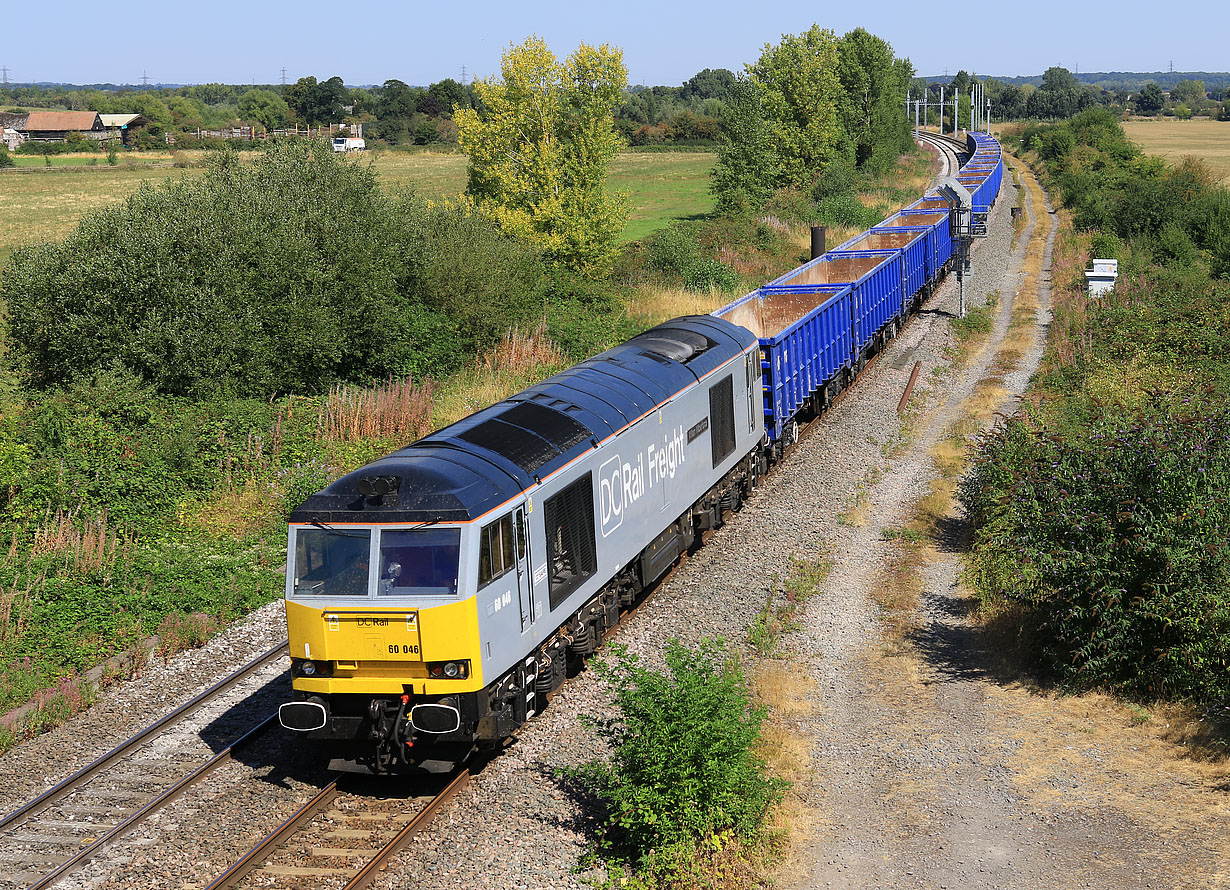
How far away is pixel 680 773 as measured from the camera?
1020 centimetres

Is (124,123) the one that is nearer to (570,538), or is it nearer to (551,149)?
(551,149)

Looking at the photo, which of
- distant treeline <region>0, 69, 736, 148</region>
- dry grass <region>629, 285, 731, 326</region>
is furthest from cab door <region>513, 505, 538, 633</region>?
distant treeline <region>0, 69, 736, 148</region>

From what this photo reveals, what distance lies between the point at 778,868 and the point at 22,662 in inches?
414

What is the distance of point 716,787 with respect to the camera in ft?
33.8

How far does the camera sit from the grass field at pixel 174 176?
62.1 m

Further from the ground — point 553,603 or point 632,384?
point 632,384

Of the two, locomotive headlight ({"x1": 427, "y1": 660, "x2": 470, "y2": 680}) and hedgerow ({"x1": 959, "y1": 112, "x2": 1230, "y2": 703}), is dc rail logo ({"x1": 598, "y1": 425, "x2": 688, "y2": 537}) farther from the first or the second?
hedgerow ({"x1": 959, "y1": 112, "x2": 1230, "y2": 703})

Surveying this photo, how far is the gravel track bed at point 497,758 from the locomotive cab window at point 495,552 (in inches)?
91.2

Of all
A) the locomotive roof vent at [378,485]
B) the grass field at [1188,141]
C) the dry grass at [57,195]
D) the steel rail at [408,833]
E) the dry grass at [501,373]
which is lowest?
the steel rail at [408,833]

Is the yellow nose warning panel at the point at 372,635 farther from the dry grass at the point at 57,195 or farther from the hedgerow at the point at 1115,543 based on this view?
the dry grass at the point at 57,195

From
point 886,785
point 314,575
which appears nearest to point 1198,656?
point 886,785

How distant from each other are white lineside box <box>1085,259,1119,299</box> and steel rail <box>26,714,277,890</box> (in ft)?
112

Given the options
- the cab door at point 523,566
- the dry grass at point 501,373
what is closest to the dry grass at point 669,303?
the dry grass at point 501,373

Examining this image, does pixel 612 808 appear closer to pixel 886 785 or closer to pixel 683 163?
pixel 886 785
